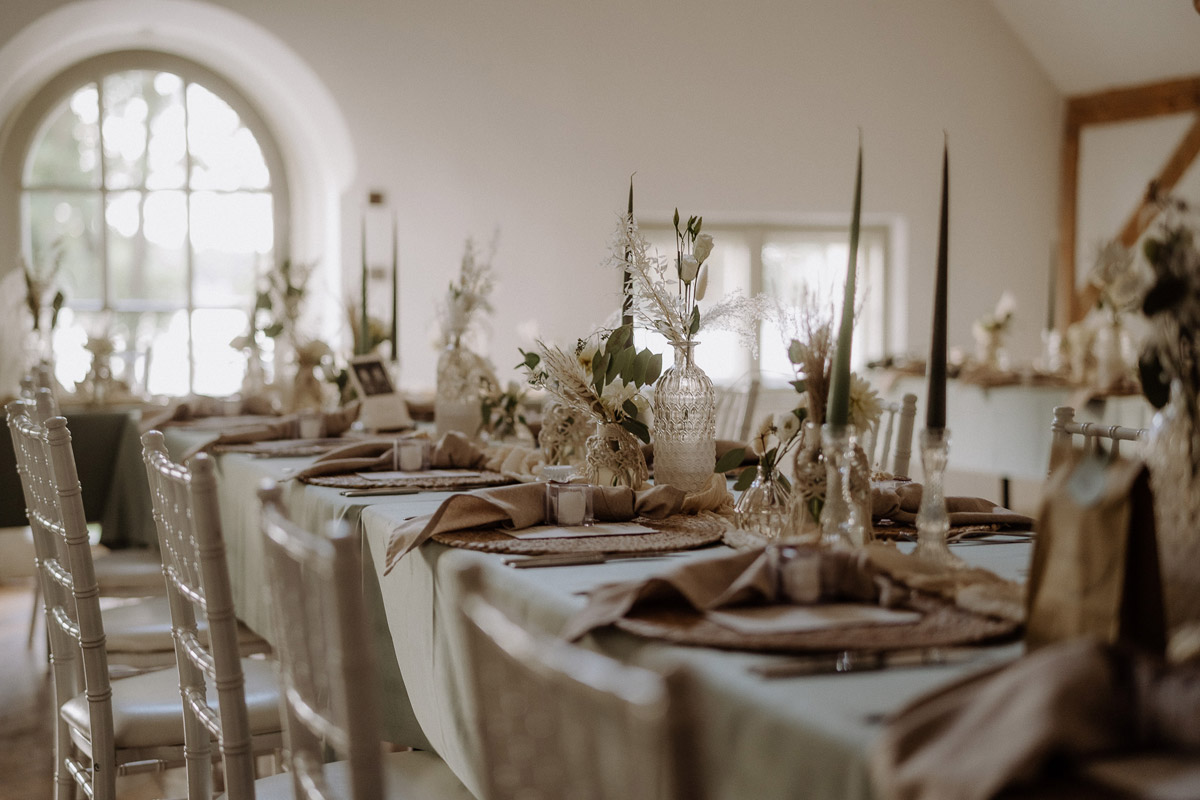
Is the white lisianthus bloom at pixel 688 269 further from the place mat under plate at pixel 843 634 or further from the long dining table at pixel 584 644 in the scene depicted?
the place mat under plate at pixel 843 634

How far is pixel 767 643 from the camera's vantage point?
3.37ft

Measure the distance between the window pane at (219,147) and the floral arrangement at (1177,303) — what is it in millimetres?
6115

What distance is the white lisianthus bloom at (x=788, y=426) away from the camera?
158cm

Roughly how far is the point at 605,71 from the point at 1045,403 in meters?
3.32

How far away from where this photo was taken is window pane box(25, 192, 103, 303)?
614 centimetres

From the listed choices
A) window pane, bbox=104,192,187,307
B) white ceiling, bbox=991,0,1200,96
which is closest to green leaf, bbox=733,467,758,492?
window pane, bbox=104,192,187,307

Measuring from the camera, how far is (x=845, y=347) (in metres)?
1.31

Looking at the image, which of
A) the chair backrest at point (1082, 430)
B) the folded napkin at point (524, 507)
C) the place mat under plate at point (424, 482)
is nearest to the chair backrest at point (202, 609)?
the folded napkin at point (524, 507)

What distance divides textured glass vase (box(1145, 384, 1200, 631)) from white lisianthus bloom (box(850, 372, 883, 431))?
46 centimetres

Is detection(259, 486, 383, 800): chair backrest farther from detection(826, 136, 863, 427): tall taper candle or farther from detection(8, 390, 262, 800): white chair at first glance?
detection(8, 390, 262, 800): white chair

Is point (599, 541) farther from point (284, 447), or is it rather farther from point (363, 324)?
point (363, 324)

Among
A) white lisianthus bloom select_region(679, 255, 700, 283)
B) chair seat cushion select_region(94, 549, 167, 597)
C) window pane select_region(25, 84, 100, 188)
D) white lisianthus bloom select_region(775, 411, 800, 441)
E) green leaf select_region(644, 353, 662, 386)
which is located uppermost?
window pane select_region(25, 84, 100, 188)

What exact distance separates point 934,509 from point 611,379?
68cm

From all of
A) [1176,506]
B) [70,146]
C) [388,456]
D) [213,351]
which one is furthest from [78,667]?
[70,146]
